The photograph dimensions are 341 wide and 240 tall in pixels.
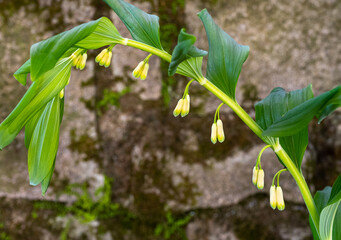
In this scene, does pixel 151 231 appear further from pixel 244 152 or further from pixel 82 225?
pixel 244 152

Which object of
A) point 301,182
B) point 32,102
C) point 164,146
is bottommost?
point 164,146

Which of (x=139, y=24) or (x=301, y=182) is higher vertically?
(x=139, y=24)

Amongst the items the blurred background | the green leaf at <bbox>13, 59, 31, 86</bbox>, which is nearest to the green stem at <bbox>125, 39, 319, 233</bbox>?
the green leaf at <bbox>13, 59, 31, 86</bbox>

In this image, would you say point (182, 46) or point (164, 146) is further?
point (164, 146)

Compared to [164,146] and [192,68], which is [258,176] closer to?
[192,68]

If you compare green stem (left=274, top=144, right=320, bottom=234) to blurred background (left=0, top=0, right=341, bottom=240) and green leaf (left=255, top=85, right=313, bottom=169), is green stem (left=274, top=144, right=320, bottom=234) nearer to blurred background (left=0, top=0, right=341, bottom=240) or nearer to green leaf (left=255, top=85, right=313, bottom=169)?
green leaf (left=255, top=85, right=313, bottom=169)

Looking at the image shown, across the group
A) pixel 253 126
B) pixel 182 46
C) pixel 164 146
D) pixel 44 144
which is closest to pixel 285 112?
pixel 253 126

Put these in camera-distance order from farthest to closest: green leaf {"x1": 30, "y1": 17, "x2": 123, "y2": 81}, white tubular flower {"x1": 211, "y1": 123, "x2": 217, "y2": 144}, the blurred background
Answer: the blurred background < white tubular flower {"x1": 211, "y1": 123, "x2": 217, "y2": 144} < green leaf {"x1": 30, "y1": 17, "x2": 123, "y2": 81}

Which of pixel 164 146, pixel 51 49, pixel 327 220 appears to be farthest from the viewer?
pixel 164 146
